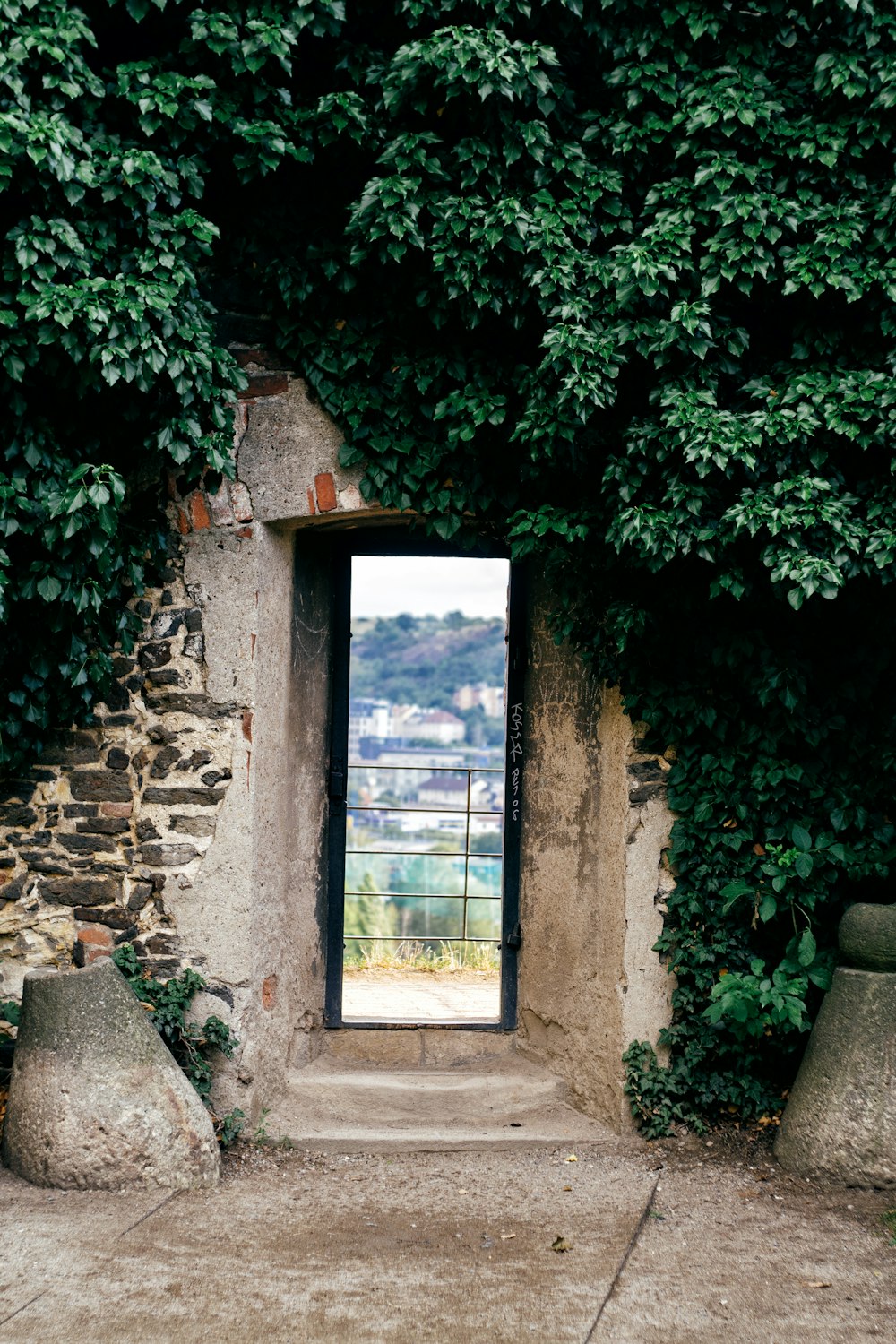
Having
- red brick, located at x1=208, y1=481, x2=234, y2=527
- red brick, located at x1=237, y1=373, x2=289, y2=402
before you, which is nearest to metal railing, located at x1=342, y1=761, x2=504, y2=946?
red brick, located at x1=208, y1=481, x2=234, y2=527

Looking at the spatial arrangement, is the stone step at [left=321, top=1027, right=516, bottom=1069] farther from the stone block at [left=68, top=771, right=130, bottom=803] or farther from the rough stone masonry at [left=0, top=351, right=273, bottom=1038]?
the stone block at [left=68, top=771, right=130, bottom=803]

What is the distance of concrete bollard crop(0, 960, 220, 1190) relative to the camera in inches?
129

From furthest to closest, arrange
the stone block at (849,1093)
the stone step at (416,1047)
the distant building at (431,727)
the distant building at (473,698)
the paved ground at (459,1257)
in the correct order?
the distant building at (473,698)
the distant building at (431,727)
the stone step at (416,1047)
the stone block at (849,1093)
the paved ground at (459,1257)

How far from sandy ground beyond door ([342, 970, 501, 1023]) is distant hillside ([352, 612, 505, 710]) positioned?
19.0 m

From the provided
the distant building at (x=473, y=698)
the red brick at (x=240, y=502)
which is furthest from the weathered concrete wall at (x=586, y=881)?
the distant building at (x=473, y=698)

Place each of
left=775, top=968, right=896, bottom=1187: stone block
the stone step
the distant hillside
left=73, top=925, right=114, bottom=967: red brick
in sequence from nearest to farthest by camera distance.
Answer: left=775, top=968, right=896, bottom=1187: stone block → left=73, top=925, right=114, bottom=967: red brick → the stone step → the distant hillside

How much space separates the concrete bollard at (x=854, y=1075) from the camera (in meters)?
3.39

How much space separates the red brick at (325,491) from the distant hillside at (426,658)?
69.9 ft

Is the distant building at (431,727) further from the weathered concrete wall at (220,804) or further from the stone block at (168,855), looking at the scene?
the stone block at (168,855)

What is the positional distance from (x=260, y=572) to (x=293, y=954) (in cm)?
160

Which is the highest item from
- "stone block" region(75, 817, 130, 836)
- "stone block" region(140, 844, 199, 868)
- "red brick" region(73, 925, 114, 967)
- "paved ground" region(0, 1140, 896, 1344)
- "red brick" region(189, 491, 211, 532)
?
"red brick" region(189, 491, 211, 532)

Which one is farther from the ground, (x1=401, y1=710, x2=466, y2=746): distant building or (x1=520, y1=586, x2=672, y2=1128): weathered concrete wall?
(x1=401, y1=710, x2=466, y2=746): distant building

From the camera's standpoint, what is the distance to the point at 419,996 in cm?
556

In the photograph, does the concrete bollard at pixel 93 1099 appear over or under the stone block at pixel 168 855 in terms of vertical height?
under
